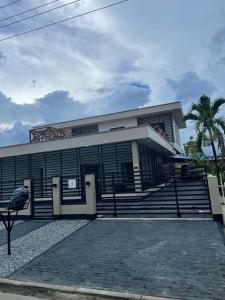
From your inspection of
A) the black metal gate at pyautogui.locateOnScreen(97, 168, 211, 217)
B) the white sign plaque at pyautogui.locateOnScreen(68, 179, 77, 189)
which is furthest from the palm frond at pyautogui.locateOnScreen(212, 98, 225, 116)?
the white sign plaque at pyautogui.locateOnScreen(68, 179, 77, 189)

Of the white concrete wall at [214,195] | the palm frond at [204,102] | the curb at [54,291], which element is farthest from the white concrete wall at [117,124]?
the curb at [54,291]

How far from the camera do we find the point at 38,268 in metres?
4.69

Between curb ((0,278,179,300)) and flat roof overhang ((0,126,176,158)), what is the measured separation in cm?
1061

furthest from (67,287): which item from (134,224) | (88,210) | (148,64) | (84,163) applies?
(148,64)

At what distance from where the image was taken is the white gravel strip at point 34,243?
16.6ft

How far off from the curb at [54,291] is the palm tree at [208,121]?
1509 cm

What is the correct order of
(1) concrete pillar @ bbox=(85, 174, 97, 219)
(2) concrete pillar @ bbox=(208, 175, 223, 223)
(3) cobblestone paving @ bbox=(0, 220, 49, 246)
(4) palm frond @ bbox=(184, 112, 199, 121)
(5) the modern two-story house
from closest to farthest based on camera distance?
(3) cobblestone paving @ bbox=(0, 220, 49, 246), (2) concrete pillar @ bbox=(208, 175, 223, 223), (1) concrete pillar @ bbox=(85, 174, 97, 219), (5) the modern two-story house, (4) palm frond @ bbox=(184, 112, 199, 121)

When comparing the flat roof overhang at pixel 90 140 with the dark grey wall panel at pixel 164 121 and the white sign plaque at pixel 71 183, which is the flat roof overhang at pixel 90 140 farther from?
the dark grey wall panel at pixel 164 121

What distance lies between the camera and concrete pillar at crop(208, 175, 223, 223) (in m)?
7.65

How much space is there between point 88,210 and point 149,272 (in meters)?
5.40

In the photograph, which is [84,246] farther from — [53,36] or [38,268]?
[53,36]

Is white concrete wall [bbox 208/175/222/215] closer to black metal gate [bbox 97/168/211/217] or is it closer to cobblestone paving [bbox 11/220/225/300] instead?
black metal gate [bbox 97/168/211/217]

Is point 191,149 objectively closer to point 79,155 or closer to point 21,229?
point 79,155

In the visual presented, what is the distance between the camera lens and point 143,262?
4.62 meters
